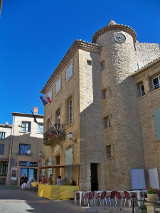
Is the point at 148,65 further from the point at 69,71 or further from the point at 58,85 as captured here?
the point at 58,85

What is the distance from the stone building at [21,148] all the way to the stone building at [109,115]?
1132 cm

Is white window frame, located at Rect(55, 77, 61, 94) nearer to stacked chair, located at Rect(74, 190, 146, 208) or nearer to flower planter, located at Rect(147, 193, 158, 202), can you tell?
stacked chair, located at Rect(74, 190, 146, 208)

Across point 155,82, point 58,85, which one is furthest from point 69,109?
point 155,82

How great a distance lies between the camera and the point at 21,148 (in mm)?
29203

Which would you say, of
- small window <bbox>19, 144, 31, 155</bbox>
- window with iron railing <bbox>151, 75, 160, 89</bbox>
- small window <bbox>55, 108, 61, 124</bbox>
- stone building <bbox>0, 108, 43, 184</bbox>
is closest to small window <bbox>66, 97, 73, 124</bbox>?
small window <bbox>55, 108, 61, 124</bbox>

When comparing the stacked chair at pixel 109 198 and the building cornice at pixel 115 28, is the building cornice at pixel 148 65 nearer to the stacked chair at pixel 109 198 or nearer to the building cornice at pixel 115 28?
the building cornice at pixel 115 28

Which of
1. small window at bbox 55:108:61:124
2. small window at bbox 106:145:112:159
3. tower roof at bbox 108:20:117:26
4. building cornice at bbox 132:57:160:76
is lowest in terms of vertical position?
small window at bbox 106:145:112:159

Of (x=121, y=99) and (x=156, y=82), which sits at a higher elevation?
(x=156, y=82)

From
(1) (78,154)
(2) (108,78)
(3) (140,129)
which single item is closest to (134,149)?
(3) (140,129)

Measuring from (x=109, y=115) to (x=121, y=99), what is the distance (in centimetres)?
132

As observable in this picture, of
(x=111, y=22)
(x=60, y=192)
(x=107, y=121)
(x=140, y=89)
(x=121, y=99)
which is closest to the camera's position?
(x=60, y=192)

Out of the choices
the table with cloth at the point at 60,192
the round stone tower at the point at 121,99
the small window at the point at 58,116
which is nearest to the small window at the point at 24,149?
the small window at the point at 58,116

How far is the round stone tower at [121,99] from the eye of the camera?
1378 cm

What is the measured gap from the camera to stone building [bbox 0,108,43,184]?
91.7 feet
